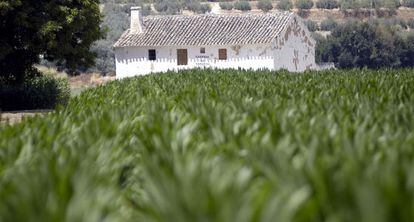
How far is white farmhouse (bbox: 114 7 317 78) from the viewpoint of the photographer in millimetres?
54312

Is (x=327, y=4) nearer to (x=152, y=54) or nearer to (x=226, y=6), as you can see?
(x=226, y=6)

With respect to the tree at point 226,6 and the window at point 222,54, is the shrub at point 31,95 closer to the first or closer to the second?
the window at point 222,54

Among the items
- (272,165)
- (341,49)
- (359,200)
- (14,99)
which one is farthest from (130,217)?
(341,49)

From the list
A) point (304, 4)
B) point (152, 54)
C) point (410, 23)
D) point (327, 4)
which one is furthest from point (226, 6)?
point (152, 54)

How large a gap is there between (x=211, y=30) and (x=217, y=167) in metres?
53.9

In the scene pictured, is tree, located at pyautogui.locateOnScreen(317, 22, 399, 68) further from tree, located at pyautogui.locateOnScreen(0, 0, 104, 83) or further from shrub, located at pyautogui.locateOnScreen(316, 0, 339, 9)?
tree, located at pyautogui.locateOnScreen(0, 0, 104, 83)

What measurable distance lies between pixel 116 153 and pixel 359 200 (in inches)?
102

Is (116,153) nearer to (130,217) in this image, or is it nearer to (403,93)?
(130,217)

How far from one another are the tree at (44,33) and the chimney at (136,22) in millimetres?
24661

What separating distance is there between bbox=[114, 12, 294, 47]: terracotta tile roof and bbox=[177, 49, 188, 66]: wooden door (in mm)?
789

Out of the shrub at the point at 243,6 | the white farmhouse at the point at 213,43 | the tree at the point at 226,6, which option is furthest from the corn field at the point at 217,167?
the tree at the point at 226,6

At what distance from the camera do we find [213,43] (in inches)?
2175

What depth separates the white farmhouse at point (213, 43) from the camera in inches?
2138

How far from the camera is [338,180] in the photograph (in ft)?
10.7
